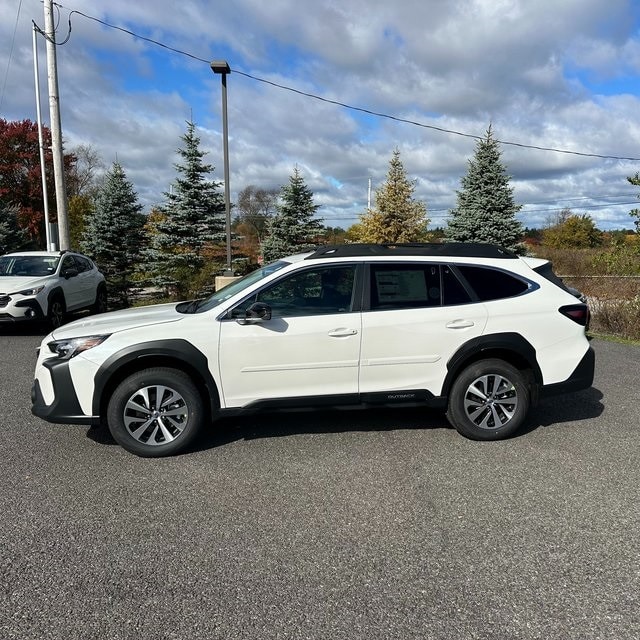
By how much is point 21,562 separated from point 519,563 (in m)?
2.72

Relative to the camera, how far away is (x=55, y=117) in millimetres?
13477

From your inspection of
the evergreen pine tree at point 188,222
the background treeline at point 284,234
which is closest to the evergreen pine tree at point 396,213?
the background treeline at point 284,234

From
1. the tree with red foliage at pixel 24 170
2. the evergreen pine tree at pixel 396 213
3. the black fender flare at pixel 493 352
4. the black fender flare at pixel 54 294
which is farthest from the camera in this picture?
the tree with red foliage at pixel 24 170

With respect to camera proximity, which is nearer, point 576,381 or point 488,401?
point 488,401

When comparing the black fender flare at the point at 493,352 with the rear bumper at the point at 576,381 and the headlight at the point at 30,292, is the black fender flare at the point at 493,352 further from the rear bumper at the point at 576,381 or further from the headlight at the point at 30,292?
the headlight at the point at 30,292

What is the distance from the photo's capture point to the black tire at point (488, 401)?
455 cm

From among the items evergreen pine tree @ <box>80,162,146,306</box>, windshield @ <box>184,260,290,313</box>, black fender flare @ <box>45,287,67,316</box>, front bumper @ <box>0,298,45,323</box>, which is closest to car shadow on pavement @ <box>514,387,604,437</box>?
windshield @ <box>184,260,290,313</box>

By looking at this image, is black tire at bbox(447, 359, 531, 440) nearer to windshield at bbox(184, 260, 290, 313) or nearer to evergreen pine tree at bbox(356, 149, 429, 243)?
windshield at bbox(184, 260, 290, 313)

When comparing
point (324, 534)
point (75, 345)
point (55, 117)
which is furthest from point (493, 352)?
point (55, 117)

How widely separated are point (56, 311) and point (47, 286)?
56cm

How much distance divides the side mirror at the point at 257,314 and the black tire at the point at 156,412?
691 millimetres

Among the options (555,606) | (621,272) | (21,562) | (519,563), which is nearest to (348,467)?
(519,563)

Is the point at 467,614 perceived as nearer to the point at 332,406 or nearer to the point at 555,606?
the point at 555,606

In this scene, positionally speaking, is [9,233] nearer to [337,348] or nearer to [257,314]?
[257,314]
